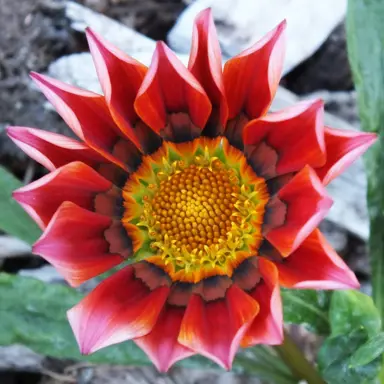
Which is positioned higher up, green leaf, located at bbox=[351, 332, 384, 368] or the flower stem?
green leaf, located at bbox=[351, 332, 384, 368]

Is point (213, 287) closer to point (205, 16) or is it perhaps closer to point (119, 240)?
point (119, 240)

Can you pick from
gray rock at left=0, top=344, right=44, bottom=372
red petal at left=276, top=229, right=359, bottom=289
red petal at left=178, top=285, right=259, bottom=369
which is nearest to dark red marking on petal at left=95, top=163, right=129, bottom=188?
red petal at left=178, top=285, right=259, bottom=369

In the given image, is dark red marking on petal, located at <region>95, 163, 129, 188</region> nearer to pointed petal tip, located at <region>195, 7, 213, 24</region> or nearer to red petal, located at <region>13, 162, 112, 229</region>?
red petal, located at <region>13, 162, 112, 229</region>

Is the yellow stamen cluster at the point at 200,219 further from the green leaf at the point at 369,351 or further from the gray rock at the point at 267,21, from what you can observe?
the gray rock at the point at 267,21

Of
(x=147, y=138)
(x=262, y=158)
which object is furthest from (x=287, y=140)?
(x=147, y=138)

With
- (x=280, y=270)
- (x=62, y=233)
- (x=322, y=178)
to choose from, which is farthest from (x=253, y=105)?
(x=62, y=233)

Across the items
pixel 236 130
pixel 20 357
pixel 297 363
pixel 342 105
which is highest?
pixel 236 130
